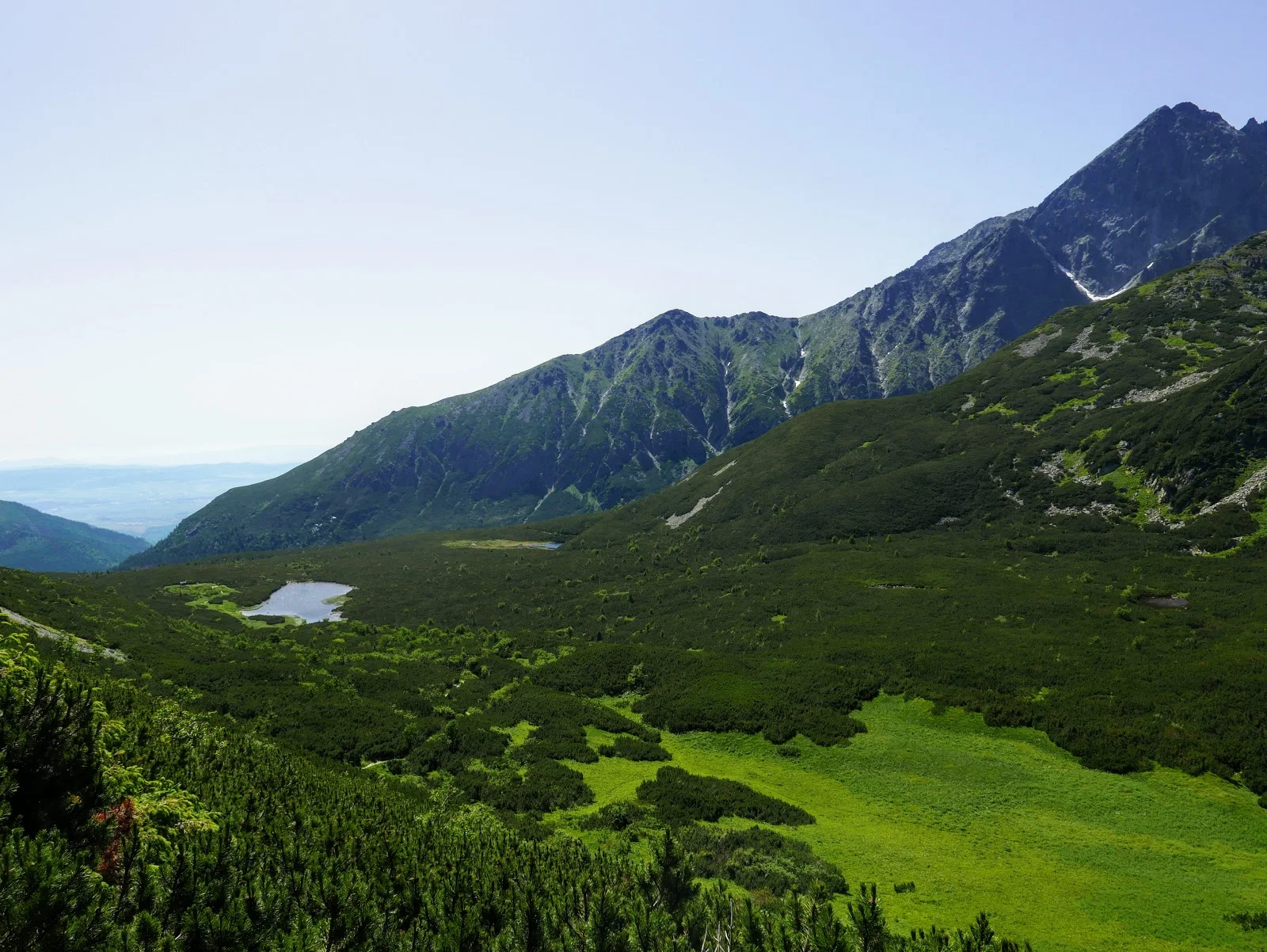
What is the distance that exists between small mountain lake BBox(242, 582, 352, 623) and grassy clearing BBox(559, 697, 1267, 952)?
65421 mm

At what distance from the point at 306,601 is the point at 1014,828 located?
9357 cm

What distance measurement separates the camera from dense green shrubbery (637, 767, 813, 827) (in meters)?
25.7

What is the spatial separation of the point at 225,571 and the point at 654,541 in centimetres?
7967

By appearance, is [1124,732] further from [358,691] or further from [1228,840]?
[358,691]

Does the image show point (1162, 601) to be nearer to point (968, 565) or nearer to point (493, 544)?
point (968, 565)

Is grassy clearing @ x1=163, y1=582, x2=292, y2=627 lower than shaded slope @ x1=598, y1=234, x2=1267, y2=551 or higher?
lower

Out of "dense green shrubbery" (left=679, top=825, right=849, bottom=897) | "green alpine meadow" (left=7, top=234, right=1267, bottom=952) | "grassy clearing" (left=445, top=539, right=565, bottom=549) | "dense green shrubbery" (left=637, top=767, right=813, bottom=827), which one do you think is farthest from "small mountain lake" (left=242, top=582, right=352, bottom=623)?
"dense green shrubbery" (left=679, top=825, right=849, bottom=897)

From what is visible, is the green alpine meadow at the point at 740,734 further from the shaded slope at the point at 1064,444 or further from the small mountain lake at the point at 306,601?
the small mountain lake at the point at 306,601

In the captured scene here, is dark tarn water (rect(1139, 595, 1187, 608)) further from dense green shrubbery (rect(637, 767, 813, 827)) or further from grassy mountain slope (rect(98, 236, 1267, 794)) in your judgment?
dense green shrubbery (rect(637, 767, 813, 827))

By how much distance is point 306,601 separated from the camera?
91688mm

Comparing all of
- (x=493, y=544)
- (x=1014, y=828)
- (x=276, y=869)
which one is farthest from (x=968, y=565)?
(x=493, y=544)

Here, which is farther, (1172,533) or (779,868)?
(1172,533)

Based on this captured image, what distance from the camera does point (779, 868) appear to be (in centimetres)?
2012

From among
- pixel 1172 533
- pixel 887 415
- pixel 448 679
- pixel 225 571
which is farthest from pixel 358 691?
pixel 887 415
